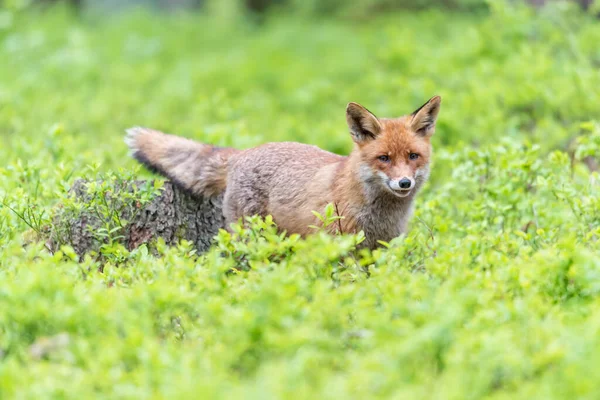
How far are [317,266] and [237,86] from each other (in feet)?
36.9

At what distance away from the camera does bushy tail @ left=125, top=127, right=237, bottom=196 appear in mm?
7387

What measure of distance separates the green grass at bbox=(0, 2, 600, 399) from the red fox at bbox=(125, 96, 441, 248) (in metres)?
0.35

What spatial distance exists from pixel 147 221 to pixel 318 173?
57.7 inches

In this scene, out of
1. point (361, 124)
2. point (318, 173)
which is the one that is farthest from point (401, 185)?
point (318, 173)

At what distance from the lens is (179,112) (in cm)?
1446

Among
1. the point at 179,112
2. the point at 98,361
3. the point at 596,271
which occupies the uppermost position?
the point at 596,271

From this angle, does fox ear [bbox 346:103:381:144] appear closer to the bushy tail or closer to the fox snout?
the fox snout

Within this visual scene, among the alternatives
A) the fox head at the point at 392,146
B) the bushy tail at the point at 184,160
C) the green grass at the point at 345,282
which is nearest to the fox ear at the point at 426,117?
the fox head at the point at 392,146

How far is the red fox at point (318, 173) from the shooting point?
6691 millimetres

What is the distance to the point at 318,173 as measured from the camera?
7.08 metres

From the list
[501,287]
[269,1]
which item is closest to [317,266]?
[501,287]

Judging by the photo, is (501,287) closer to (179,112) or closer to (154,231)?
(154,231)

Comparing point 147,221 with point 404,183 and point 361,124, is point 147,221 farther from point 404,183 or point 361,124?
point 404,183

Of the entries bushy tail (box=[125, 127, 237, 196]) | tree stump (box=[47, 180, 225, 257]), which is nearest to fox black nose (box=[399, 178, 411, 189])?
bushy tail (box=[125, 127, 237, 196])
